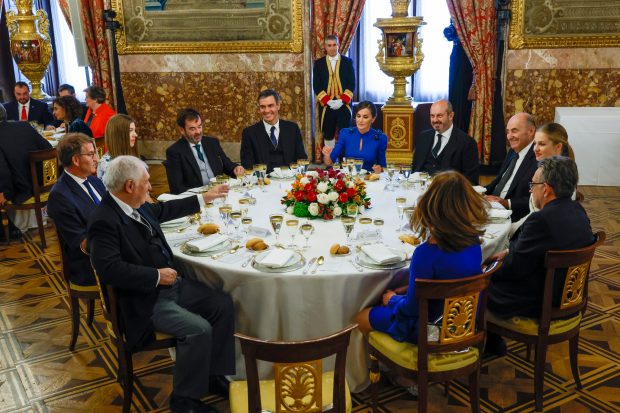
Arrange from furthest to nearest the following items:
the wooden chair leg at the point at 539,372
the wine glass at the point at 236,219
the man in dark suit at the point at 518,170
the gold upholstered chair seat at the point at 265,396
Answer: the man in dark suit at the point at 518,170, the wine glass at the point at 236,219, the wooden chair leg at the point at 539,372, the gold upholstered chair seat at the point at 265,396

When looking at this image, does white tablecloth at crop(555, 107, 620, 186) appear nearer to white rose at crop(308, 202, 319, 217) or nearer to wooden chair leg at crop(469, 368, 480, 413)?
white rose at crop(308, 202, 319, 217)

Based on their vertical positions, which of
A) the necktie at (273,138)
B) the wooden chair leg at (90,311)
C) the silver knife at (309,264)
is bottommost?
the wooden chair leg at (90,311)

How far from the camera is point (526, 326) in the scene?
9.64ft

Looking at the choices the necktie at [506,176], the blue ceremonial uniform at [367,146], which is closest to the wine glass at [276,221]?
the necktie at [506,176]

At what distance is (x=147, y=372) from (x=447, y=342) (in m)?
1.80

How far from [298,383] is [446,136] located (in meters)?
3.17

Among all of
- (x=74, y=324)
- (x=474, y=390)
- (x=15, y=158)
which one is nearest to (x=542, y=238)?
(x=474, y=390)

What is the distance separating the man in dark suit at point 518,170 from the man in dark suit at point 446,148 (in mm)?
372

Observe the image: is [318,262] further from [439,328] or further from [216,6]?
Answer: [216,6]

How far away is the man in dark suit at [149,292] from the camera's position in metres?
2.77

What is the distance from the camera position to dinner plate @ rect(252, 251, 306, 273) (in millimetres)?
2850

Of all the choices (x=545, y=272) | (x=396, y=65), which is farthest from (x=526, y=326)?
(x=396, y=65)

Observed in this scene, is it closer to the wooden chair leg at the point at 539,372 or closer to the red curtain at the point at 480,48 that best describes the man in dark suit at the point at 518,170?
the wooden chair leg at the point at 539,372

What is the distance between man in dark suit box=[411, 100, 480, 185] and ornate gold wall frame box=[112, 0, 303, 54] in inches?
150
